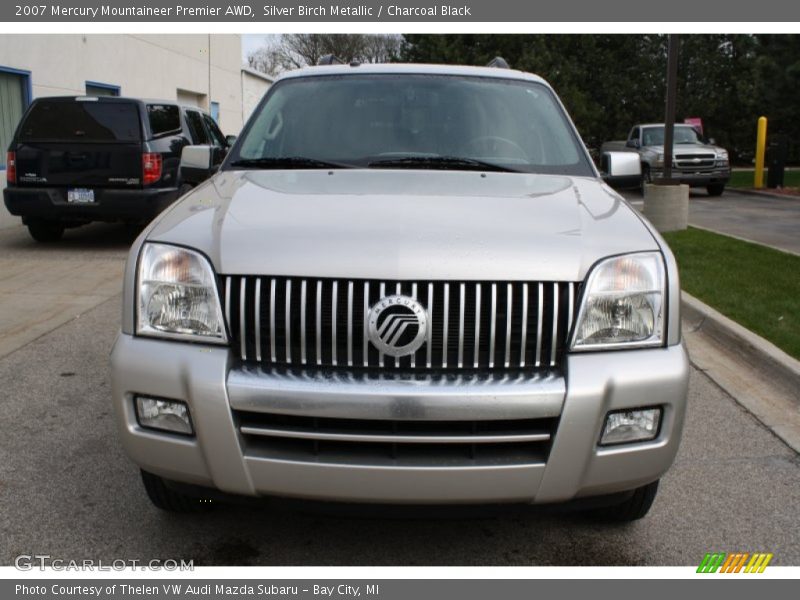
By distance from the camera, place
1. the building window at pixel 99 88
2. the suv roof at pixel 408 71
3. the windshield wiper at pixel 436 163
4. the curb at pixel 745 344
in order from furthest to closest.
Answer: the building window at pixel 99 88 < the curb at pixel 745 344 < the suv roof at pixel 408 71 < the windshield wiper at pixel 436 163

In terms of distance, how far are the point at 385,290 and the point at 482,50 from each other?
32.7 m

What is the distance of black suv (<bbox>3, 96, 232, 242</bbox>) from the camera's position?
10.6m

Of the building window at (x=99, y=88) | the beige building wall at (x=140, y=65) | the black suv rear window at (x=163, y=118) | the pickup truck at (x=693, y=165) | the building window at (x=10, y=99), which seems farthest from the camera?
the pickup truck at (x=693, y=165)

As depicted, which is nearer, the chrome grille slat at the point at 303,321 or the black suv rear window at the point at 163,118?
the chrome grille slat at the point at 303,321

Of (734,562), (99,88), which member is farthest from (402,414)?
(99,88)

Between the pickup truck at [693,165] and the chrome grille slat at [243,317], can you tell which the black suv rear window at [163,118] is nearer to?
the chrome grille slat at [243,317]

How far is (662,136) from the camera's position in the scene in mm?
21812

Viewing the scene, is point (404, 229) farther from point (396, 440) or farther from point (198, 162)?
point (198, 162)

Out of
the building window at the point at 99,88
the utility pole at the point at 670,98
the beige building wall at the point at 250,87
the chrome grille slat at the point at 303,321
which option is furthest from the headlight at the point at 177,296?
the beige building wall at the point at 250,87

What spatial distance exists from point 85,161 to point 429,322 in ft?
29.4

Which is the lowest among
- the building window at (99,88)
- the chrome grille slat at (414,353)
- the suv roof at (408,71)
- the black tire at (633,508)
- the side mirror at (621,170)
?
the black tire at (633,508)

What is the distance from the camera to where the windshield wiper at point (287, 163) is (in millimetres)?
3932

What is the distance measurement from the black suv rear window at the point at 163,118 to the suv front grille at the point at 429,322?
8763mm

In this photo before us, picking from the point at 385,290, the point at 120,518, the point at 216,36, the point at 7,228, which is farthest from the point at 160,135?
the point at 216,36
